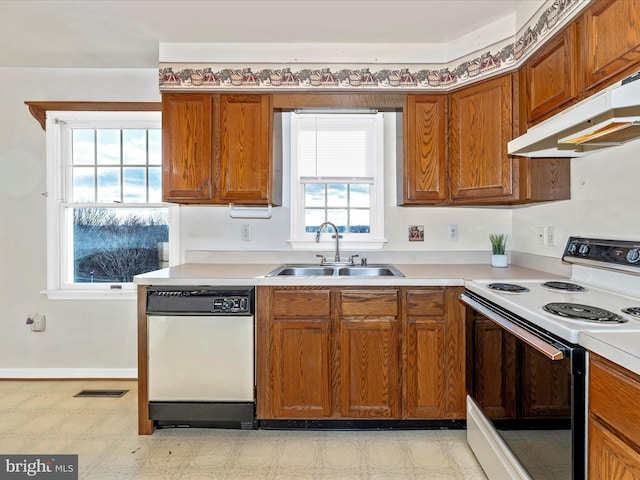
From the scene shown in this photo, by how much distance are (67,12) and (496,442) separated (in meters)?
3.23

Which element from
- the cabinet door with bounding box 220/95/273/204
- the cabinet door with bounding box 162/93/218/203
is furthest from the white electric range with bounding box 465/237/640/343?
the cabinet door with bounding box 162/93/218/203

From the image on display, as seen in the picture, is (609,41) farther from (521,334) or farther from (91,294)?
(91,294)

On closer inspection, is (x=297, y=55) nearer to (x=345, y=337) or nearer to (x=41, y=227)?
(x=345, y=337)

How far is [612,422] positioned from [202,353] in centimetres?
186

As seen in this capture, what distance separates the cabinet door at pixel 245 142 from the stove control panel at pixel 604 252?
1.81 m

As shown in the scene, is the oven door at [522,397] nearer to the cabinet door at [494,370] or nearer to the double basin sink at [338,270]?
the cabinet door at [494,370]

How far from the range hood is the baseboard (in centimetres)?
316

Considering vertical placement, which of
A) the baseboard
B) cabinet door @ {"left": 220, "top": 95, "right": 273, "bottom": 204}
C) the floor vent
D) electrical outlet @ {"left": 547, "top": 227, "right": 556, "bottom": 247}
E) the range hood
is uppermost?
cabinet door @ {"left": 220, "top": 95, "right": 273, "bottom": 204}

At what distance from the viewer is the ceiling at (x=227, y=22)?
2.10 meters

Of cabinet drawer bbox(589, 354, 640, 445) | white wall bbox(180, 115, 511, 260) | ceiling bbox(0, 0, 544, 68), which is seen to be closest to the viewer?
cabinet drawer bbox(589, 354, 640, 445)

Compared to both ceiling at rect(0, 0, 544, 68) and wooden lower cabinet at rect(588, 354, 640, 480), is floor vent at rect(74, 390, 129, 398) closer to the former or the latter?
ceiling at rect(0, 0, 544, 68)

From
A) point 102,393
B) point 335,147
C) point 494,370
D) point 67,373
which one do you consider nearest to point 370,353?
point 494,370

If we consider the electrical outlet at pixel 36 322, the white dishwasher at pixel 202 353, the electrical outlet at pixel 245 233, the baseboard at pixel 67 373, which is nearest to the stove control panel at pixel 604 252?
the white dishwasher at pixel 202 353
